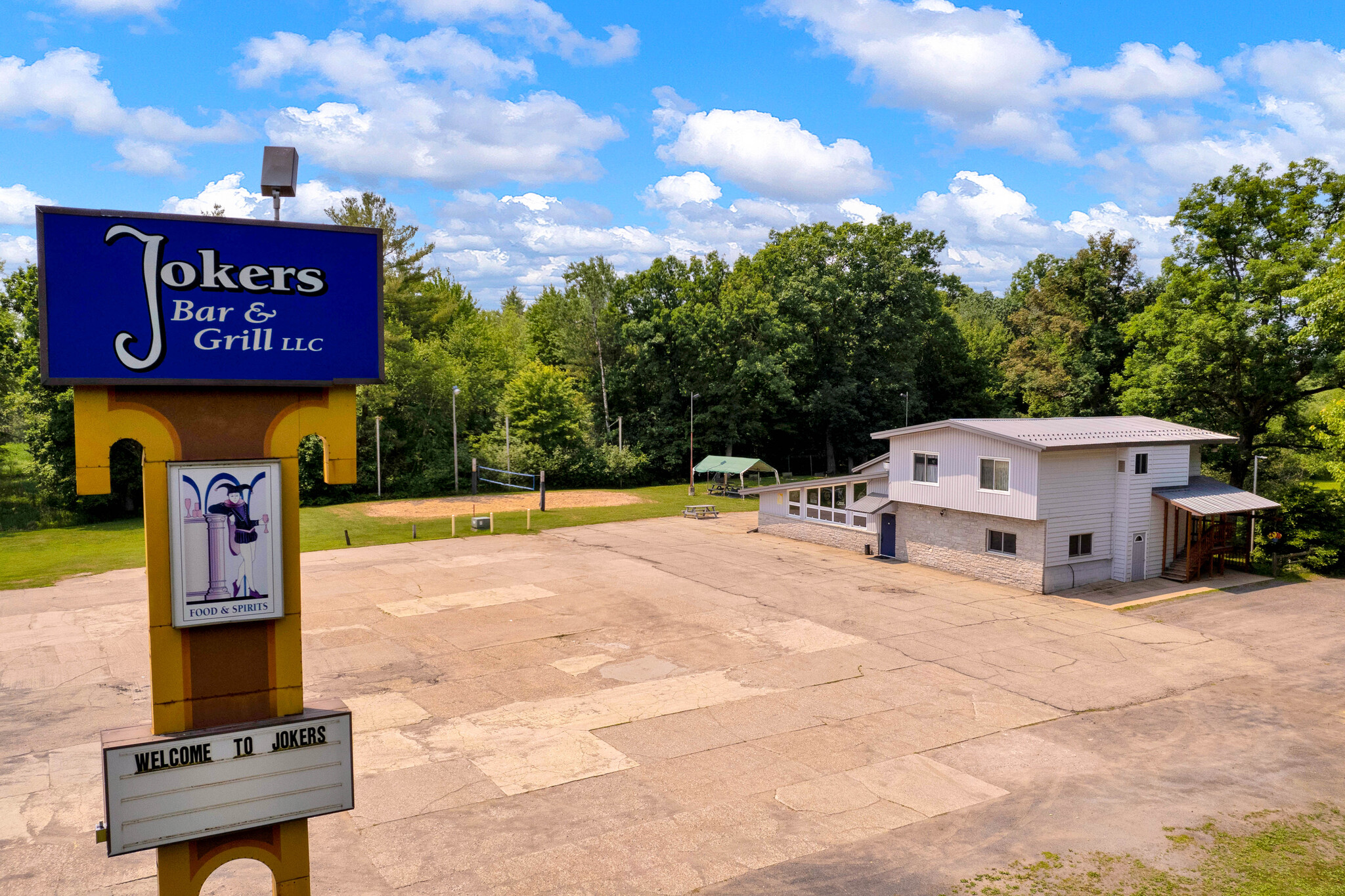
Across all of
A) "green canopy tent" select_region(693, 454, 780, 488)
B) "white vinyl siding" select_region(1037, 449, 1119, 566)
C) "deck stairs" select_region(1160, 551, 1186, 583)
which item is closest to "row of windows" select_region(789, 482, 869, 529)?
"white vinyl siding" select_region(1037, 449, 1119, 566)

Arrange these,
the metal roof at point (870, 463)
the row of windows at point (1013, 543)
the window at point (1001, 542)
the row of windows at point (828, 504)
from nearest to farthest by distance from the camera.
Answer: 1. the row of windows at point (1013, 543)
2. the window at point (1001, 542)
3. the metal roof at point (870, 463)
4. the row of windows at point (828, 504)

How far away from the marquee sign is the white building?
24113mm

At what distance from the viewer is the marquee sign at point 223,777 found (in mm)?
7934

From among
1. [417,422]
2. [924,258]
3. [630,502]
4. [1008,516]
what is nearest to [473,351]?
[417,422]

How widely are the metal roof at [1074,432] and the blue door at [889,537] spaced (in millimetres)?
3219

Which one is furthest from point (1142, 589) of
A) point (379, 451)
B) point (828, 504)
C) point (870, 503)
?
point (379, 451)

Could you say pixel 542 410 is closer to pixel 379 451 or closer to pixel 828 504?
pixel 379 451

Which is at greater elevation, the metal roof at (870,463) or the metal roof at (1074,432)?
the metal roof at (1074,432)

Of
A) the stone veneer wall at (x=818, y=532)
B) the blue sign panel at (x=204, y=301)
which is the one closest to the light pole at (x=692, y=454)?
the stone veneer wall at (x=818, y=532)

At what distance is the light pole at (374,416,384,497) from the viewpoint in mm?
50719

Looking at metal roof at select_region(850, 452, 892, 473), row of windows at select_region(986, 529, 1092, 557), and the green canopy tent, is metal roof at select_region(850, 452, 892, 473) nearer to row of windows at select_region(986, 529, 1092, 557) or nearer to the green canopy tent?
row of windows at select_region(986, 529, 1092, 557)

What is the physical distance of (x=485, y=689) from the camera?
A: 1922cm

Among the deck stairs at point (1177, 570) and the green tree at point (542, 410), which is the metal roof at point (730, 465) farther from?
the deck stairs at point (1177, 570)

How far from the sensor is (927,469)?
106ft
